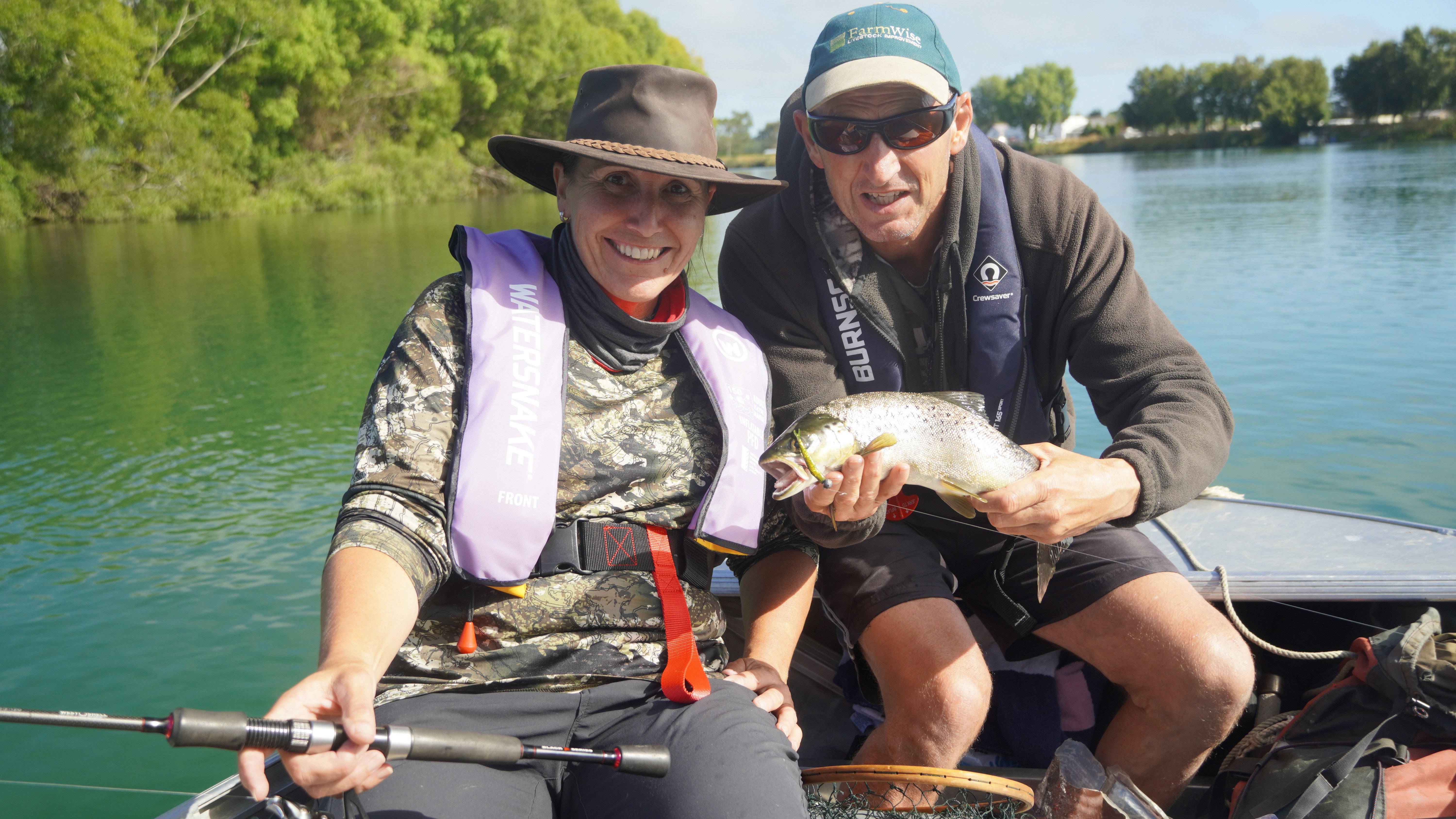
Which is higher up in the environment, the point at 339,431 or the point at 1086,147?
the point at 1086,147

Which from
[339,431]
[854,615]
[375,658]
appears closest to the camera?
[375,658]

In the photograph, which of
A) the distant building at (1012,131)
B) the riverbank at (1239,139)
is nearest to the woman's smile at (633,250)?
the riverbank at (1239,139)

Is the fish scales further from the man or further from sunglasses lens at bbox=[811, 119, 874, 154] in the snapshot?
sunglasses lens at bbox=[811, 119, 874, 154]

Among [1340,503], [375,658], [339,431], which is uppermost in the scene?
[375,658]

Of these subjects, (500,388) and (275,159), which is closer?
(500,388)

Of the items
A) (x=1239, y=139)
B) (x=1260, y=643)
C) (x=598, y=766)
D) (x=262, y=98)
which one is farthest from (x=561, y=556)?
(x=1239, y=139)

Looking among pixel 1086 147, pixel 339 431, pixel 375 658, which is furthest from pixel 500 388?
pixel 1086 147

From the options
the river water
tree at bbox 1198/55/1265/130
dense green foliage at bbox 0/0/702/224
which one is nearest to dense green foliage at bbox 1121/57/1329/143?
tree at bbox 1198/55/1265/130

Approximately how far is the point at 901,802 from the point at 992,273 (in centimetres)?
167

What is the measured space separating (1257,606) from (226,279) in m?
20.4

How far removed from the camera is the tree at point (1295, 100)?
97.0m

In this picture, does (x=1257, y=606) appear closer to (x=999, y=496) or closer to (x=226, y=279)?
(x=999, y=496)

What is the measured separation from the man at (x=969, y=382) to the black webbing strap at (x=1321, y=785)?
224 mm

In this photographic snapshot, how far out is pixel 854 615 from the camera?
10.8 feet
